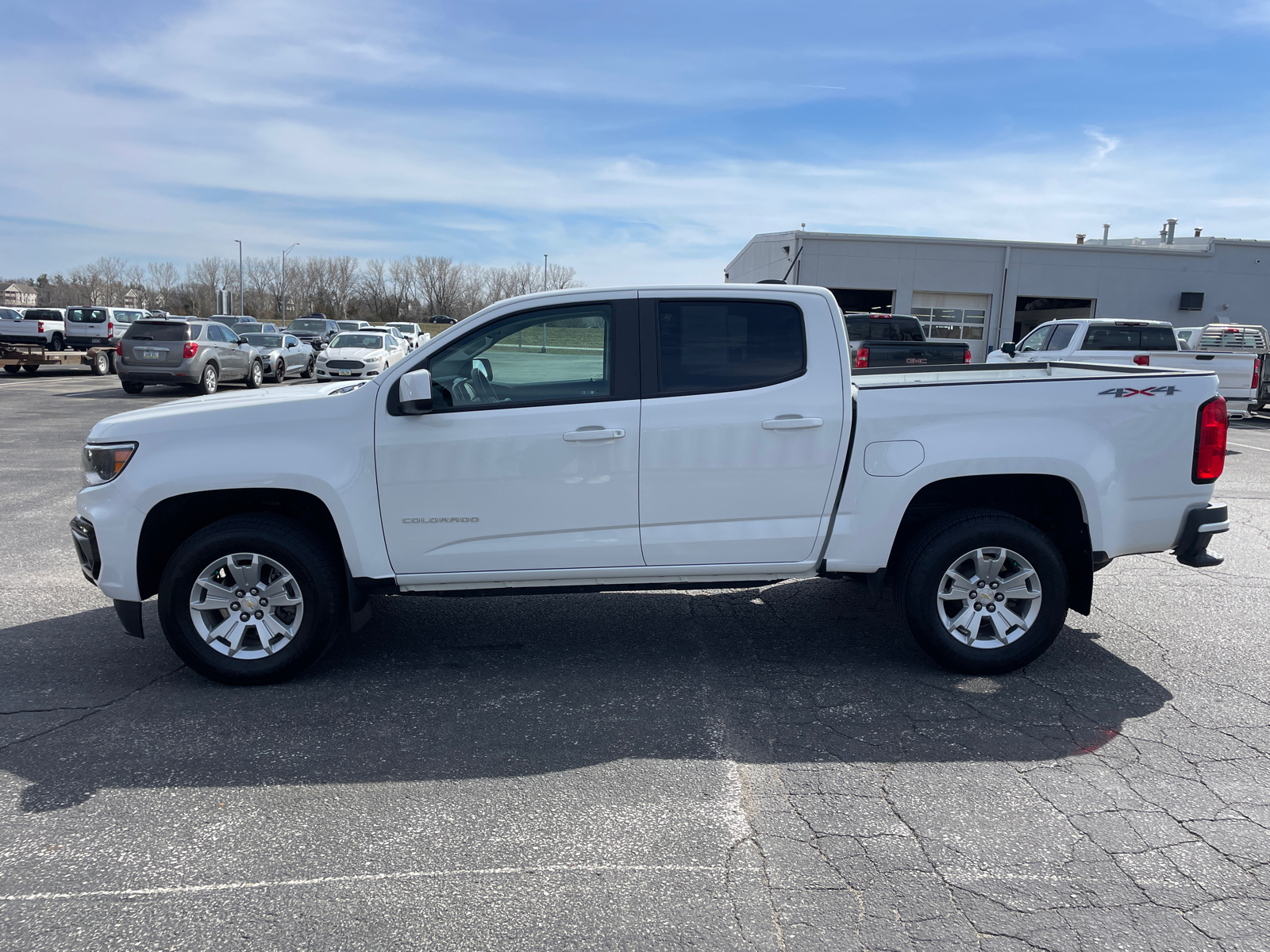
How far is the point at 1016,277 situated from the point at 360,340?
975 inches

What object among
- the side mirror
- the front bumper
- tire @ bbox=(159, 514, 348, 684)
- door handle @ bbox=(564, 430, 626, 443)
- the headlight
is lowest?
tire @ bbox=(159, 514, 348, 684)

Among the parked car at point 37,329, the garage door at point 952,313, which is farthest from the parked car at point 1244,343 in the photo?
the parked car at point 37,329

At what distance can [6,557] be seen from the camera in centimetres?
700

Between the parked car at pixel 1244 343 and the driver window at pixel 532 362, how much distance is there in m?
20.2

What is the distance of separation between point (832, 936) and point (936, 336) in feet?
118

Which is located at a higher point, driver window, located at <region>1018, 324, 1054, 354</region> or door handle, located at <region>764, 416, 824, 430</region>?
driver window, located at <region>1018, 324, 1054, 354</region>

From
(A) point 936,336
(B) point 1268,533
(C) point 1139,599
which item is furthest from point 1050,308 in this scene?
(C) point 1139,599

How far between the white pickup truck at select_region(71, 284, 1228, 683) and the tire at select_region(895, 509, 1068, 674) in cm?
1

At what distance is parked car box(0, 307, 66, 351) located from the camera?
30.5 metres

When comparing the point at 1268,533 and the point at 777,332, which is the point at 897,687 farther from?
the point at 1268,533

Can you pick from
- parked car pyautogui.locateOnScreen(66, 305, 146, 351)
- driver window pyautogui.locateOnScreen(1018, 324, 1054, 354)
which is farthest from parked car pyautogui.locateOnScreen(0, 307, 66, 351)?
driver window pyautogui.locateOnScreen(1018, 324, 1054, 354)

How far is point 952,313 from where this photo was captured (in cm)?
3612

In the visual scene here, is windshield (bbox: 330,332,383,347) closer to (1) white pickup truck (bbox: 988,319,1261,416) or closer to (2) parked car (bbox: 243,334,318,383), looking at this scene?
(2) parked car (bbox: 243,334,318,383)

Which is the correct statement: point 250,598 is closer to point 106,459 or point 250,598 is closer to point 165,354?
point 106,459
